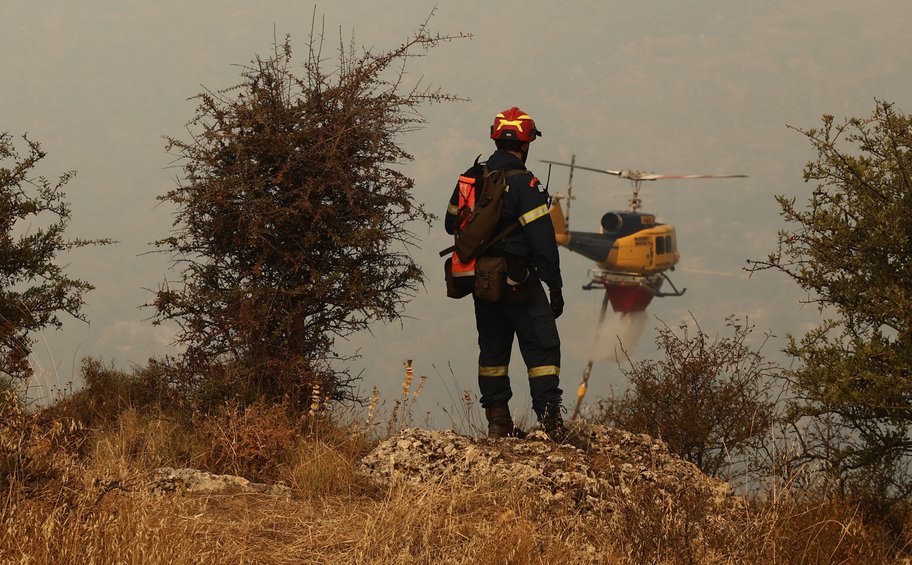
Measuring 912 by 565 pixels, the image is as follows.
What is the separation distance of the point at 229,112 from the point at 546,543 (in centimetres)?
569

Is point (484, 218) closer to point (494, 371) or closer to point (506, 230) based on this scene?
point (506, 230)

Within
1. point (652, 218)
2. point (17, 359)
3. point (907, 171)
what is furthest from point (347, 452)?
point (652, 218)

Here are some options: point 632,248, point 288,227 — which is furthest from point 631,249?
point 288,227

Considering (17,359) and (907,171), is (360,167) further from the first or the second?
(907,171)

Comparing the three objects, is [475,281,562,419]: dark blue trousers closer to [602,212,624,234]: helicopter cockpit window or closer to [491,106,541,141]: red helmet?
[491,106,541,141]: red helmet

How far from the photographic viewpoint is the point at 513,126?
9.33 meters

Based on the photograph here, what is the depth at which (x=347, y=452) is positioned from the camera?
870 centimetres

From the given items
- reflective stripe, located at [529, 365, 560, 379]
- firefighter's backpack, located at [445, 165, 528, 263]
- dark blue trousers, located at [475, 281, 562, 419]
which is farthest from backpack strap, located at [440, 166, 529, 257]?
reflective stripe, located at [529, 365, 560, 379]

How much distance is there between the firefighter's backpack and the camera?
29.7 feet

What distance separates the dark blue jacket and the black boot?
1.33m

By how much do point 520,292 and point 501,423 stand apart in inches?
50.4

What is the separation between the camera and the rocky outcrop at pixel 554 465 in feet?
24.8

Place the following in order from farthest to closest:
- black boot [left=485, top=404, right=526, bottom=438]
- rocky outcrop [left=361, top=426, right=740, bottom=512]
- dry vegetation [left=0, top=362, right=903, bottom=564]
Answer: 1. black boot [left=485, top=404, right=526, bottom=438]
2. rocky outcrop [left=361, top=426, right=740, bottom=512]
3. dry vegetation [left=0, top=362, right=903, bottom=564]

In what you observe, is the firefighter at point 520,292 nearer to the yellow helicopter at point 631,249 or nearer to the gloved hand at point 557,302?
the gloved hand at point 557,302
